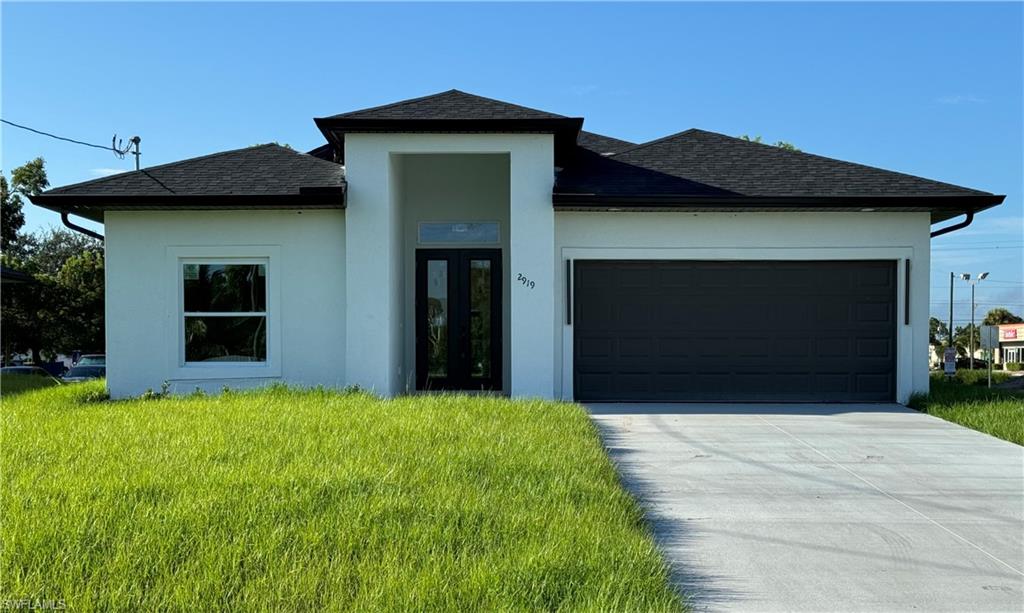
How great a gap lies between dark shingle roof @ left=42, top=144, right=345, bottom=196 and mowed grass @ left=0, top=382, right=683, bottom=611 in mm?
4883

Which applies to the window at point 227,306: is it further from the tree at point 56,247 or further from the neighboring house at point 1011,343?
the neighboring house at point 1011,343

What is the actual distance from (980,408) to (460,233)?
29.7 feet

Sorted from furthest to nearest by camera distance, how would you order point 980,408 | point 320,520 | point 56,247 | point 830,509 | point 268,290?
point 56,247, point 268,290, point 980,408, point 830,509, point 320,520

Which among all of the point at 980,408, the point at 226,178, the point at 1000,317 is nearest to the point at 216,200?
the point at 226,178

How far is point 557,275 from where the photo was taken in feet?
41.9

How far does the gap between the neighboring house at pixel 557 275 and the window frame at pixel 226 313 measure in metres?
0.03

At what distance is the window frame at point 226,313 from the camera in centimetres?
1262

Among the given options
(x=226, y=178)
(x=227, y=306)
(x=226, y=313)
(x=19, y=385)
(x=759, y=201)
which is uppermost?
(x=226, y=178)

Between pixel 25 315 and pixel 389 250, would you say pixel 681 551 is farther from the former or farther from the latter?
pixel 25 315

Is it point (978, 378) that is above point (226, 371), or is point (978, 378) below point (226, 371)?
below

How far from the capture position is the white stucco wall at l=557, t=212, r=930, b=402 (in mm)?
12750

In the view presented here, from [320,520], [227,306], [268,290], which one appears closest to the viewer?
[320,520]

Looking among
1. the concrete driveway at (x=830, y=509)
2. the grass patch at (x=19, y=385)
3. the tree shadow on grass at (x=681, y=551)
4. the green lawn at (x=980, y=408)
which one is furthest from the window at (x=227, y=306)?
the green lawn at (x=980, y=408)

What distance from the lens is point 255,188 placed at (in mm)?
12438
